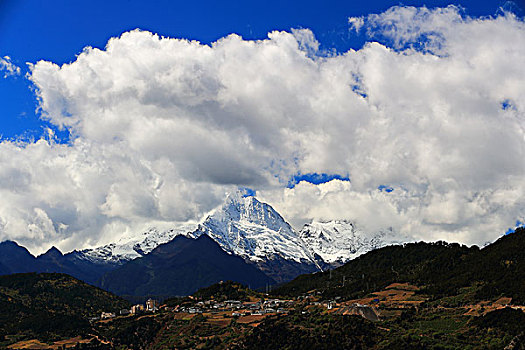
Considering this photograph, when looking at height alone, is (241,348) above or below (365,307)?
below

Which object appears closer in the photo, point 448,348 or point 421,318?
point 448,348

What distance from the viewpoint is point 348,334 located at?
171 m

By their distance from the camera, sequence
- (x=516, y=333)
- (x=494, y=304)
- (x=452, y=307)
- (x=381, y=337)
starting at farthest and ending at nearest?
(x=452, y=307), (x=494, y=304), (x=381, y=337), (x=516, y=333)

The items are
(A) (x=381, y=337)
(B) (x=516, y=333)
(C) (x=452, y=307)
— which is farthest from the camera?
(C) (x=452, y=307)

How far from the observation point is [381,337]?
16588 centimetres

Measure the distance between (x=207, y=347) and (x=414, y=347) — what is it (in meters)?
78.0

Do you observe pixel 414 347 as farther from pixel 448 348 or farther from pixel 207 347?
pixel 207 347

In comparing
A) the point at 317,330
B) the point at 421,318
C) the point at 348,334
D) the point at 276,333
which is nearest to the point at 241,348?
the point at 276,333

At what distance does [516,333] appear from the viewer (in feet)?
476

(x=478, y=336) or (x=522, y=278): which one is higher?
(x=522, y=278)

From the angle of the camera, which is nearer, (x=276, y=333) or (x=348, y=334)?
(x=348, y=334)

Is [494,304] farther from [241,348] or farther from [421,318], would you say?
[241,348]

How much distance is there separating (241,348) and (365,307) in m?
47.1

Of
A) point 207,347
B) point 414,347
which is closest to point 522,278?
Answer: point 414,347
